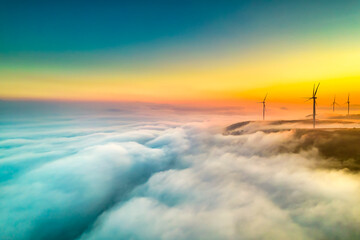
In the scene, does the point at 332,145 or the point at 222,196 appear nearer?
the point at 332,145

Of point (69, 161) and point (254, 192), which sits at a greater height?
point (254, 192)

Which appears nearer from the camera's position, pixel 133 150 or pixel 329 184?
pixel 329 184

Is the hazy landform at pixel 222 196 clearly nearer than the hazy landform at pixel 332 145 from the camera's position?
Yes

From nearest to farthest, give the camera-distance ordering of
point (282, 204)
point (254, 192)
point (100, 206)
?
point (282, 204) < point (254, 192) < point (100, 206)

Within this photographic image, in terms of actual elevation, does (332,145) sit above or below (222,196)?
above

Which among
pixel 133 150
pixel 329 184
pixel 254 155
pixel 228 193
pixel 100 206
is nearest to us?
pixel 329 184

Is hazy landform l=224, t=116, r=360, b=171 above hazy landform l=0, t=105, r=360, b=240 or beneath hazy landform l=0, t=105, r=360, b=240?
above

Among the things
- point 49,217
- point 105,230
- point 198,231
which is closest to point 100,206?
point 49,217

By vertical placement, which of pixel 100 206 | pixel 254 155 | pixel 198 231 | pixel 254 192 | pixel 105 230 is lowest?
pixel 100 206

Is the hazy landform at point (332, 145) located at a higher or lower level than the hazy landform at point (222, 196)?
higher

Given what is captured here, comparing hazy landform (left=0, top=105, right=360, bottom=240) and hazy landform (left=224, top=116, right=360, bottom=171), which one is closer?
hazy landform (left=0, top=105, right=360, bottom=240)

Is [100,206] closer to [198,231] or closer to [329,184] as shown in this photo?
[198,231]
